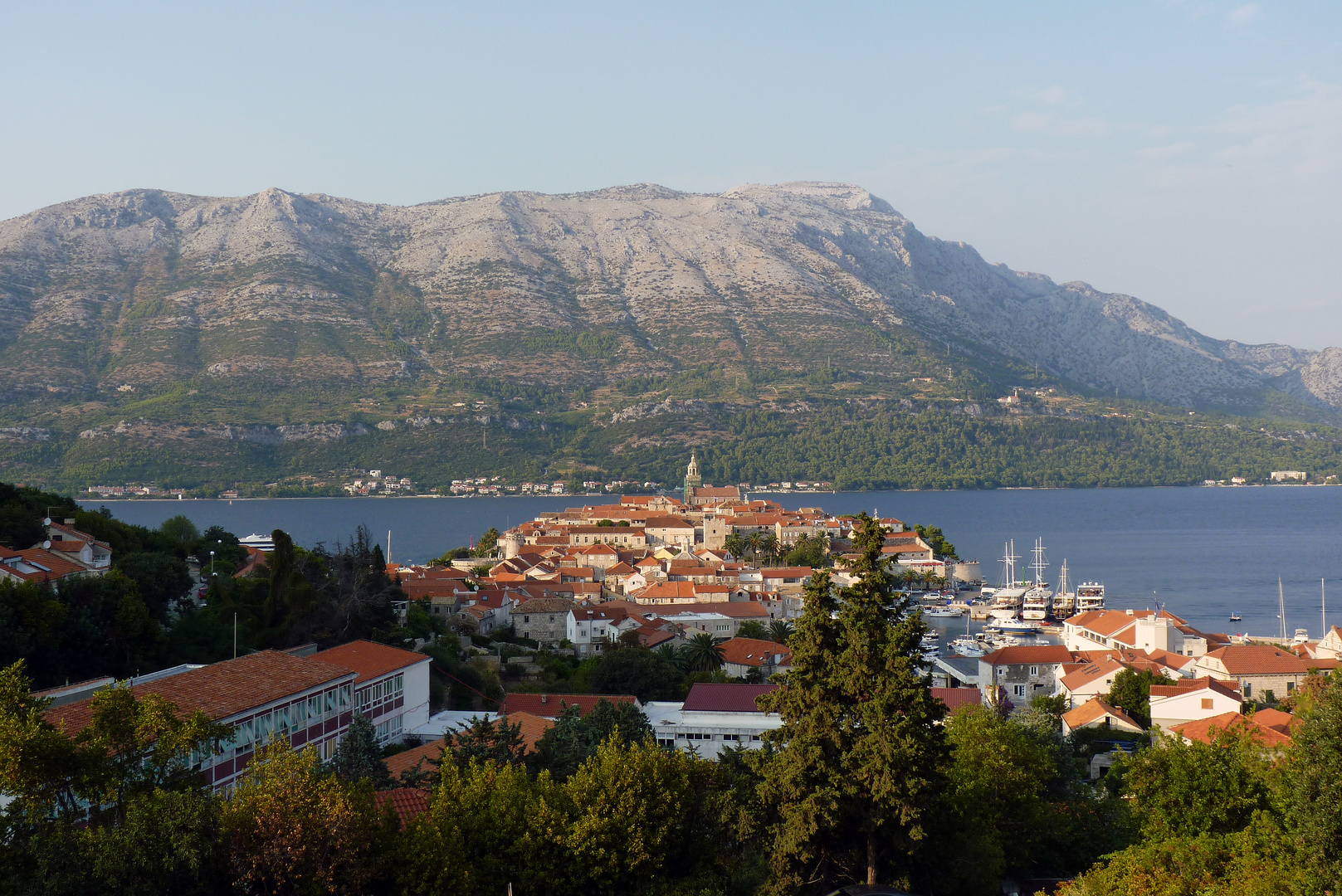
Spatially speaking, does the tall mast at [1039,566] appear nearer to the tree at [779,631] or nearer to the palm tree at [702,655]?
the tree at [779,631]

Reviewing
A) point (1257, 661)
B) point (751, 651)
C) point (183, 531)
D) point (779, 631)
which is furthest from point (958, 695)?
point (183, 531)

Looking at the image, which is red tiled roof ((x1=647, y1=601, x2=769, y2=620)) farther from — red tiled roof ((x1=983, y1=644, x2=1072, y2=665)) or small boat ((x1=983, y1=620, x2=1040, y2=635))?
small boat ((x1=983, y1=620, x2=1040, y2=635))

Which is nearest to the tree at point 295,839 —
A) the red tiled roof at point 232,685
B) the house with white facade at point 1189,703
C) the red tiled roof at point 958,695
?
the red tiled roof at point 232,685

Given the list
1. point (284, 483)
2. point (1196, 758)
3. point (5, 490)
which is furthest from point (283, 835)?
point (284, 483)

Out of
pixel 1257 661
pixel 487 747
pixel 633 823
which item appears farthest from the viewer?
pixel 1257 661

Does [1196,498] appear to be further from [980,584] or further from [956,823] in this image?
[956,823]

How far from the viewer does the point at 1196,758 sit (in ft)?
62.9

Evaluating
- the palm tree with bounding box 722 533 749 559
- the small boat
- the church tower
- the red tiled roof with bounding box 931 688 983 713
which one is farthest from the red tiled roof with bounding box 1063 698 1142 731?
the church tower

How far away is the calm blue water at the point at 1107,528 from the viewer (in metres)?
82.1

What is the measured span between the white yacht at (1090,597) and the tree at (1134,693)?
36.6 metres

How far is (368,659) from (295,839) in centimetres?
1428

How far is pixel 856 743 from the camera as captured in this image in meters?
15.4

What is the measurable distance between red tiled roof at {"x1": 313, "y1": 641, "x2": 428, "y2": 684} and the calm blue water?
88.8ft

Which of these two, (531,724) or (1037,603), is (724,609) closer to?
(1037,603)
